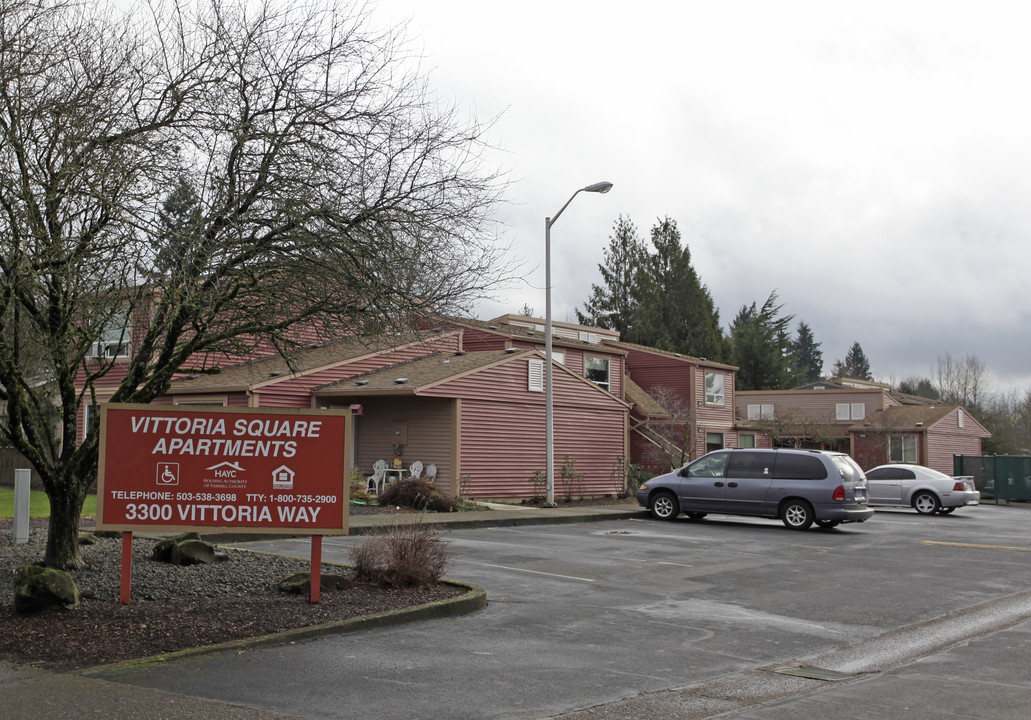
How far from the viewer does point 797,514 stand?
20344mm

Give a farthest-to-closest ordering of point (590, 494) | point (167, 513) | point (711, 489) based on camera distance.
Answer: point (590, 494) → point (711, 489) → point (167, 513)

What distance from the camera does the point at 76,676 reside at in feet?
22.2

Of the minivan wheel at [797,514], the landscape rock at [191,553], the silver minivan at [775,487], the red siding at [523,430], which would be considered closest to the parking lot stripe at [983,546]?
the silver minivan at [775,487]

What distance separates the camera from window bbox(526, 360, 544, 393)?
28.1 metres

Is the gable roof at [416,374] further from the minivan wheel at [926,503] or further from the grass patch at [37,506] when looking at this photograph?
the minivan wheel at [926,503]

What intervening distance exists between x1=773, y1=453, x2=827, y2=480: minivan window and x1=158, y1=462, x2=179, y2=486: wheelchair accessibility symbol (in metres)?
14.4

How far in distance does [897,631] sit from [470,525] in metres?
10.7

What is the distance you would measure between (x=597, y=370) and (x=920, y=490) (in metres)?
12.3

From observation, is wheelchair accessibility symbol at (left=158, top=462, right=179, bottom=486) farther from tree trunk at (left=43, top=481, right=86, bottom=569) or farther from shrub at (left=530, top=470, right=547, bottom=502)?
shrub at (left=530, top=470, right=547, bottom=502)

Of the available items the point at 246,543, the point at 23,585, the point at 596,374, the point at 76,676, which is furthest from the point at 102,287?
the point at 596,374

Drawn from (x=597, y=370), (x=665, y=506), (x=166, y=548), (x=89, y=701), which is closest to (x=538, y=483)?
(x=665, y=506)

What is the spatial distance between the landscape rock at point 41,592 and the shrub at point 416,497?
44.1 ft

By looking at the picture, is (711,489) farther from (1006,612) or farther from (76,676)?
(76,676)

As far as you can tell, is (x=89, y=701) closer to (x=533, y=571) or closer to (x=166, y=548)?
(x=166, y=548)
